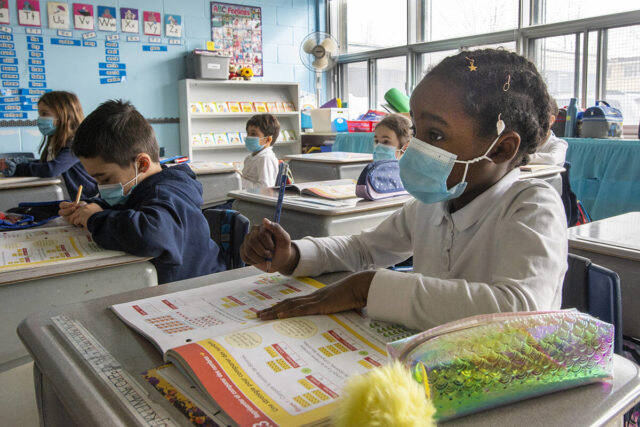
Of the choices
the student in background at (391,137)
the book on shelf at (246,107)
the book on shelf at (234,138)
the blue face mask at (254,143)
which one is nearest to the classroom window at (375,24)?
the book on shelf at (246,107)

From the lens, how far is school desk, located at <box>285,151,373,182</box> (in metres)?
3.89

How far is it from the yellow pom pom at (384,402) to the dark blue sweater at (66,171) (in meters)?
2.92

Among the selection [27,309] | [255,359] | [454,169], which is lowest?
[27,309]

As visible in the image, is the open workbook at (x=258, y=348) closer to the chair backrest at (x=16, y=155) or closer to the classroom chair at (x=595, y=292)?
the classroom chair at (x=595, y=292)

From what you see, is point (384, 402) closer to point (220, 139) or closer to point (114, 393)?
point (114, 393)

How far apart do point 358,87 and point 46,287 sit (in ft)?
20.6

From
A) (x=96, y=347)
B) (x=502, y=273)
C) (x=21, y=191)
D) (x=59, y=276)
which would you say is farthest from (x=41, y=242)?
(x=21, y=191)

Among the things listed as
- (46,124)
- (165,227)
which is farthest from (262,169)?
(165,227)

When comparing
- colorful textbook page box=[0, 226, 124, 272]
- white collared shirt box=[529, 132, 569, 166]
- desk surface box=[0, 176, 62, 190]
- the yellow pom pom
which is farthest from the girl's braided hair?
desk surface box=[0, 176, 62, 190]

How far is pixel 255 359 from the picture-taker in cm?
64

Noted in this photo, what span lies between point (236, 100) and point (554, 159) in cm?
424

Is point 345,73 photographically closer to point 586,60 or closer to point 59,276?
point 586,60

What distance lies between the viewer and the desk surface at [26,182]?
2.86 m

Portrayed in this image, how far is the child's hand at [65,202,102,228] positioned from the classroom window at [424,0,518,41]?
4671 millimetres
